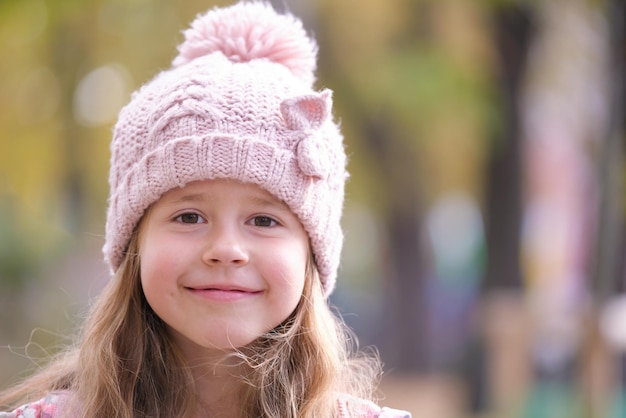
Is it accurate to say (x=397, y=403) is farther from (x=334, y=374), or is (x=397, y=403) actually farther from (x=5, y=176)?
(x=334, y=374)

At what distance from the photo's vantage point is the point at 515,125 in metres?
11.4

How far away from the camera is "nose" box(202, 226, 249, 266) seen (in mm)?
2725

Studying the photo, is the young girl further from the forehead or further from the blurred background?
the blurred background

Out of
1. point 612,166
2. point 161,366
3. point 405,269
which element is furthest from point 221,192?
point 405,269

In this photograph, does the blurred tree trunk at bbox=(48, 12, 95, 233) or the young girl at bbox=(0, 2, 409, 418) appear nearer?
the young girl at bbox=(0, 2, 409, 418)

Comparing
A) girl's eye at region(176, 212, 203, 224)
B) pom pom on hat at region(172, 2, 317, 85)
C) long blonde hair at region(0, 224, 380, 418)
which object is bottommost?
long blonde hair at region(0, 224, 380, 418)

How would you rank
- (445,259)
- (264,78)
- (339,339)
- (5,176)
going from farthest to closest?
(445,259), (5,176), (339,339), (264,78)

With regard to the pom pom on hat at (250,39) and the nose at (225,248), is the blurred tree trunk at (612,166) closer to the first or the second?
the pom pom on hat at (250,39)


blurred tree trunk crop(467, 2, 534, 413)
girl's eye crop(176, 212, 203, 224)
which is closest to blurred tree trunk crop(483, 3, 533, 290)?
blurred tree trunk crop(467, 2, 534, 413)

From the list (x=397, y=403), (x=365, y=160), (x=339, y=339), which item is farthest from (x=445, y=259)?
(x=339, y=339)

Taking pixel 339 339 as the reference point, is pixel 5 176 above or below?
above

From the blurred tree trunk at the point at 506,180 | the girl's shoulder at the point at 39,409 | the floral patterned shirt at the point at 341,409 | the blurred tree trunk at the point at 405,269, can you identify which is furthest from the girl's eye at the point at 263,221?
the blurred tree trunk at the point at 405,269

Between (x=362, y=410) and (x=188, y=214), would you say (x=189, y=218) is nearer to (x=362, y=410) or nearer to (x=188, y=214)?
(x=188, y=214)

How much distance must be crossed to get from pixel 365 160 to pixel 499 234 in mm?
2085
